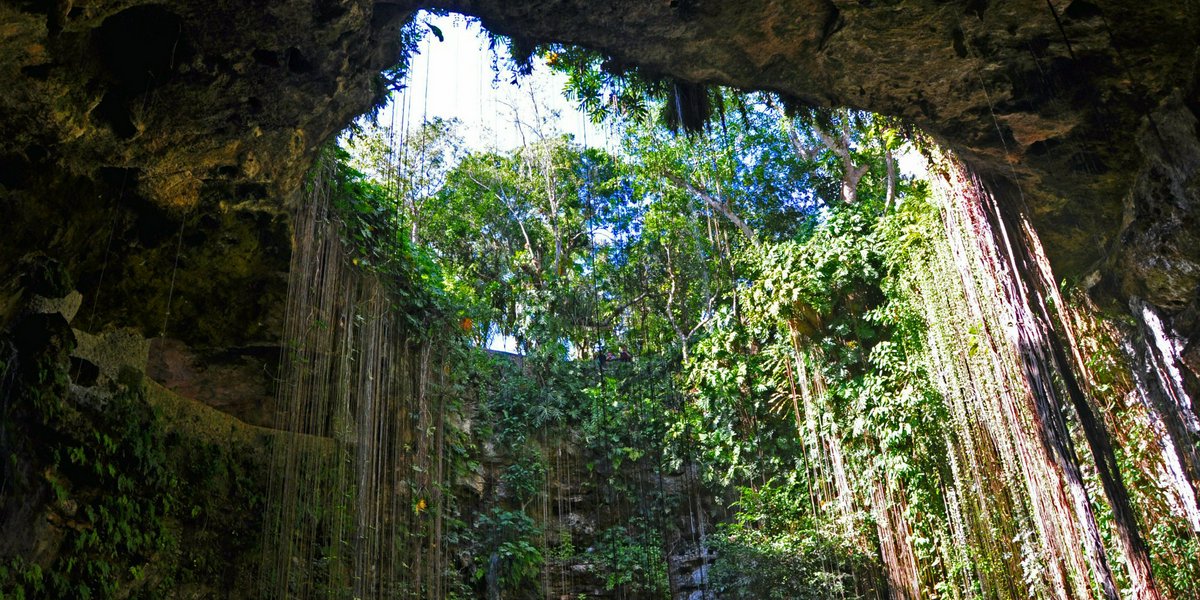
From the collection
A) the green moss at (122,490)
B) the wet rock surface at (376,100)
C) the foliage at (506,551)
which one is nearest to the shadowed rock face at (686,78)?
the wet rock surface at (376,100)

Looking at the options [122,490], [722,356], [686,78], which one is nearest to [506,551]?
[722,356]

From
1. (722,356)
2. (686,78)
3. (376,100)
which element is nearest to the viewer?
(376,100)

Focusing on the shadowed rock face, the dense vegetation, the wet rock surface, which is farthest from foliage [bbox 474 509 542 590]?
the shadowed rock face

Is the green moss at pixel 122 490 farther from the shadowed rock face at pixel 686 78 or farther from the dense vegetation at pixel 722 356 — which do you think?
the dense vegetation at pixel 722 356

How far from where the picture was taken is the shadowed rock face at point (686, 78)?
3.45 meters

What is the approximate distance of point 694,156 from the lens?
10375 mm

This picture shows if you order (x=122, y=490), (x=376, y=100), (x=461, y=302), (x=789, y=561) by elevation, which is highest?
(x=376, y=100)

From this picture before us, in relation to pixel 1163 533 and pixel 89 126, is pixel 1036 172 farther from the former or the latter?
pixel 89 126

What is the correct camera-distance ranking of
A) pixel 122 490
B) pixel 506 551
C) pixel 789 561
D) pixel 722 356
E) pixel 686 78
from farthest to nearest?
pixel 722 356 < pixel 506 551 < pixel 789 561 < pixel 686 78 < pixel 122 490

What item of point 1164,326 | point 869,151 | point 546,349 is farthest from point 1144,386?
point 546,349

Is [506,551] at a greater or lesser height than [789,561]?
greater

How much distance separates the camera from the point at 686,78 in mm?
4930

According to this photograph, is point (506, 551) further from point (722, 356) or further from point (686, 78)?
point (686, 78)

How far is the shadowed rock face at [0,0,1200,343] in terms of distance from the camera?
11.3 feet
